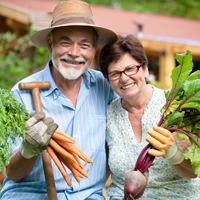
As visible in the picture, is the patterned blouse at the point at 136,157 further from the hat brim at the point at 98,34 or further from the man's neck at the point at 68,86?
the hat brim at the point at 98,34

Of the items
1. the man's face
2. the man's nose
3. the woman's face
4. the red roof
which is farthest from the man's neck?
the red roof

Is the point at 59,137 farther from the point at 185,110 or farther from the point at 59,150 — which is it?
the point at 185,110

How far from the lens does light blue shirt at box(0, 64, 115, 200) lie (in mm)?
2746

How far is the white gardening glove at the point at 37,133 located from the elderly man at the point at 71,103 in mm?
364

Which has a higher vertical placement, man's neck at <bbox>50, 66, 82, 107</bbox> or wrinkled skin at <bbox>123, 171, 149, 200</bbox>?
man's neck at <bbox>50, 66, 82, 107</bbox>

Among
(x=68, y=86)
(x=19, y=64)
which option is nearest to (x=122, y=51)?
(x=68, y=86)

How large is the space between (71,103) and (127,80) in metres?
0.56

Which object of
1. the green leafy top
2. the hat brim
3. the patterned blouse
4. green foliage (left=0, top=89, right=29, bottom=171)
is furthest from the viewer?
the hat brim

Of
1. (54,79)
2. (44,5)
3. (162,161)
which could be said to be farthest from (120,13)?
(162,161)

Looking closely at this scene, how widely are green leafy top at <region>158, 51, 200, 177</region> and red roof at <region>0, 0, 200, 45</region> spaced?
4.61m

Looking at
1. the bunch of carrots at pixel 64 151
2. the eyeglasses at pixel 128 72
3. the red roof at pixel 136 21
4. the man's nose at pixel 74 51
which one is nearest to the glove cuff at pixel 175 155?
the bunch of carrots at pixel 64 151

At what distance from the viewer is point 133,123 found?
2848 millimetres

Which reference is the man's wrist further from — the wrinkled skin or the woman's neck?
the woman's neck

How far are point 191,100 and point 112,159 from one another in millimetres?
884
